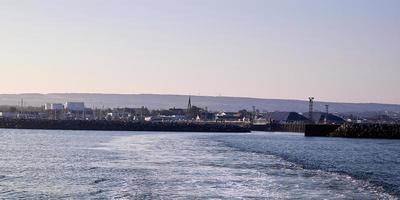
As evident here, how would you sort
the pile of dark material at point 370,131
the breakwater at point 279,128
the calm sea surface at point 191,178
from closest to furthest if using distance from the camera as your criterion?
1. the calm sea surface at point 191,178
2. the pile of dark material at point 370,131
3. the breakwater at point 279,128

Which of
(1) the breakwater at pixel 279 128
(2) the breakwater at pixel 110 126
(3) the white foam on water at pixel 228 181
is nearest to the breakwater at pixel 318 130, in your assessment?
(2) the breakwater at pixel 110 126

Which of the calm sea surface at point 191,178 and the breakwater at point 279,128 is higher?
the calm sea surface at point 191,178

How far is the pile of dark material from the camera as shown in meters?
101

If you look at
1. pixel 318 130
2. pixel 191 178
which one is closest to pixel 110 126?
pixel 318 130

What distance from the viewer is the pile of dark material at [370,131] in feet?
330

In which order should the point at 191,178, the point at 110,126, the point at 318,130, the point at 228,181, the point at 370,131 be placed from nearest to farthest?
the point at 228,181
the point at 191,178
the point at 370,131
the point at 318,130
the point at 110,126

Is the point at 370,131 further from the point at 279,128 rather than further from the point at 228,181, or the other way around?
the point at 228,181

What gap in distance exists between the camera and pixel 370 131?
339 feet

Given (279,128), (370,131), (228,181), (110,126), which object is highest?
(370,131)

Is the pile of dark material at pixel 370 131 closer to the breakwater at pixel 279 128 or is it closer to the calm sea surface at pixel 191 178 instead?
the breakwater at pixel 279 128

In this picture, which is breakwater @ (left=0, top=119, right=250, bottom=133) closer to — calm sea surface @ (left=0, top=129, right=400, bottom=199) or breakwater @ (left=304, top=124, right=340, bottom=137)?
breakwater @ (left=304, top=124, right=340, bottom=137)

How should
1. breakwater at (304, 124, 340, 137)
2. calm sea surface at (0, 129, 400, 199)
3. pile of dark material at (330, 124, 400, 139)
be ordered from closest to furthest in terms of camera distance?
calm sea surface at (0, 129, 400, 199)
pile of dark material at (330, 124, 400, 139)
breakwater at (304, 124, 340, 137)

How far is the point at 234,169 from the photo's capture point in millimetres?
33344

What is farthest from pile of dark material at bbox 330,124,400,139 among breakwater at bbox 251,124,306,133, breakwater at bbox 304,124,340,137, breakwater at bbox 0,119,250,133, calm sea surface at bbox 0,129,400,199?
calm sea surface at bbox 0,129,400,199
